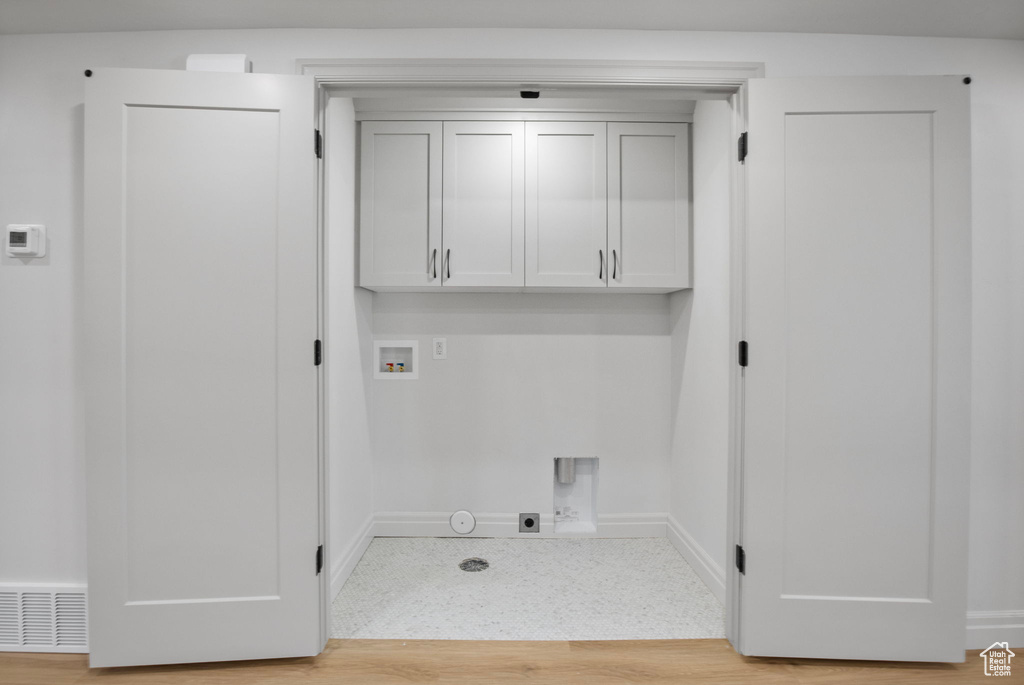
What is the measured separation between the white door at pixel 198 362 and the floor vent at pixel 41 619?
258 mm

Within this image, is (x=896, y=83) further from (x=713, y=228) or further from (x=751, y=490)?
(x=751, y=490)

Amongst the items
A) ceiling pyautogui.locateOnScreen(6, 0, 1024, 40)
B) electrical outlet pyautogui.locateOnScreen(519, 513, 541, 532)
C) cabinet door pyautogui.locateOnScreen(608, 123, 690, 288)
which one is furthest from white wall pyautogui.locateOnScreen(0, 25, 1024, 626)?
electrical outlet pyautogui.locateOnScreen(519, 513, 541, 532)

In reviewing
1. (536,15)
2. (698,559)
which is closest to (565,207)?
(536,15)

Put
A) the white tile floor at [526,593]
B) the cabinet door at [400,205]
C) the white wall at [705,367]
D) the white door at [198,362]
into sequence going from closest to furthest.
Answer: the white door at [198,362] < the white tile floor at [526,593] < the white wall at [705,367] < the cabinet door at [400,205]

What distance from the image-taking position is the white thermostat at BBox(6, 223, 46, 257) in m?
1.77

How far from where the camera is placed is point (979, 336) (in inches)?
71.9

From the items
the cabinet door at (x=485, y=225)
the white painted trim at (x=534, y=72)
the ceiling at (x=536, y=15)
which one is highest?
the ceiling at (x=536, y=15)

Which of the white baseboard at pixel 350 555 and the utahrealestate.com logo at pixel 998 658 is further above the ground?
the white baseboard at pixel 350 555

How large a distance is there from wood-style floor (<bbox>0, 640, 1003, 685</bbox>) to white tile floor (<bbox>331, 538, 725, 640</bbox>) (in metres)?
0.09

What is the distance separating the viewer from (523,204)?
2592mm

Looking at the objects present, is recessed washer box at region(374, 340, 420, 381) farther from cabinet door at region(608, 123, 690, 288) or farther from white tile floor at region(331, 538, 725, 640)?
cabinet door at region(608, 123, 690, 288)

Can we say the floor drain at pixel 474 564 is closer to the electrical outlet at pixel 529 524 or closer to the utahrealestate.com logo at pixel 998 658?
the electrical outlet at pixel 529 524

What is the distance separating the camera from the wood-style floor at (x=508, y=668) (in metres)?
1.66

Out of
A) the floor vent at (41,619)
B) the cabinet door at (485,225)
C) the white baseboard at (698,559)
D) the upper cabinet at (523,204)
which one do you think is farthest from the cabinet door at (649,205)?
the floor vent at (41,619)
